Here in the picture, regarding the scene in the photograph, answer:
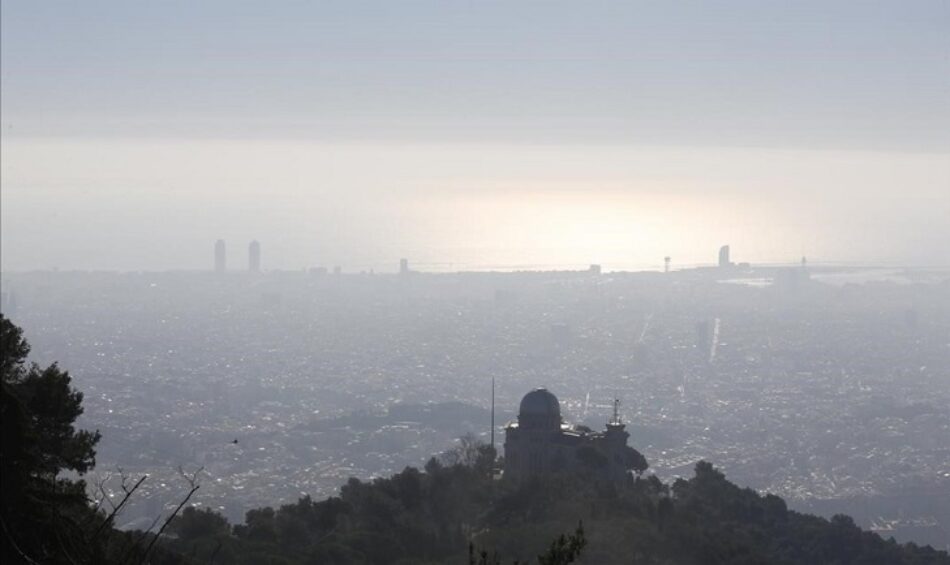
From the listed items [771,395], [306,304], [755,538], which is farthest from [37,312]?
[755,538]

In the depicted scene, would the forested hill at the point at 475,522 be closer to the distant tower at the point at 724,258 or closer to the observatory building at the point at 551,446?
the observatory building at the point at 551,446

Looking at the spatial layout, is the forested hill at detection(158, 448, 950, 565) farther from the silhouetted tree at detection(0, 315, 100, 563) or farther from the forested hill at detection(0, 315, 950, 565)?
the silhouetted tree at detection(0, 315, 100, 563)

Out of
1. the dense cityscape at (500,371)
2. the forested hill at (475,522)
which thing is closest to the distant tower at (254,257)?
the dense cityscape at (500,371)

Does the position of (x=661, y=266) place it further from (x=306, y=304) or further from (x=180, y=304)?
(x=180, y=304)

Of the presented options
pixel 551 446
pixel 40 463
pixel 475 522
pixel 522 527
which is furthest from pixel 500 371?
pixel 40 463

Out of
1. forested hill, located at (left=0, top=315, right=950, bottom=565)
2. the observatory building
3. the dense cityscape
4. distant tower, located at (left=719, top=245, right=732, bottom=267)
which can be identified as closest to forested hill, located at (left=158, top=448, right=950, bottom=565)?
forested hill, located at (left=0, top=315, right=950, bottom=565)

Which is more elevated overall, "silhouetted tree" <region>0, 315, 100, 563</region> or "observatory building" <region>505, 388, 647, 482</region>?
"silhouetted tree" <region>0, 315, 100, 563</region>
